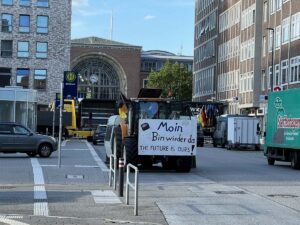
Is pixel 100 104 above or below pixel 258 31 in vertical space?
below

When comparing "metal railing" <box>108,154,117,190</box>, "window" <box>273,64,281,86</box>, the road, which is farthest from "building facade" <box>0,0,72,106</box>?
"metal railing" <box>108,154,117,190</box>

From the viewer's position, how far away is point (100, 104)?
6372 centimetres

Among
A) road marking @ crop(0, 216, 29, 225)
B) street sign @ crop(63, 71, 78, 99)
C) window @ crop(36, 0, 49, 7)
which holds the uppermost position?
window @ crop(36, 0, 49, 7)

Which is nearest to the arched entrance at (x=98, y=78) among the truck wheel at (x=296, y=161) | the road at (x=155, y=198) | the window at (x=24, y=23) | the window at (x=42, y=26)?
the window at (x=42, y=26)

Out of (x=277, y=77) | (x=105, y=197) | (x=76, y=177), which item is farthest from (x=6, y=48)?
(x=105, y=197)

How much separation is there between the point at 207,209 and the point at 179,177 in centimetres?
834

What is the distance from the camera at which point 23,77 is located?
85.4 m

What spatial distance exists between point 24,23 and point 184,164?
6523 cm

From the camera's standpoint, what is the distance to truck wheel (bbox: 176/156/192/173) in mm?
23438

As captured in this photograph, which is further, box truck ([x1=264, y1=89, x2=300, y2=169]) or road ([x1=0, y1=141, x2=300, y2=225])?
box truck ([x1=264, y1=89, x2=300, y2=169])

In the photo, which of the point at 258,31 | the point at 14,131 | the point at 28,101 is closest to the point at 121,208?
the point at 14,131

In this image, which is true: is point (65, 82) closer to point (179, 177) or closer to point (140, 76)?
point (179, 177)

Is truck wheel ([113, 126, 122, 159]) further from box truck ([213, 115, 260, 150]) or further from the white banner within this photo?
box truck ([213, 115, 260, 150])

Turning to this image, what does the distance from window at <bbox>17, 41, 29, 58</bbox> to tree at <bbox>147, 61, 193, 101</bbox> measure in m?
33.8
